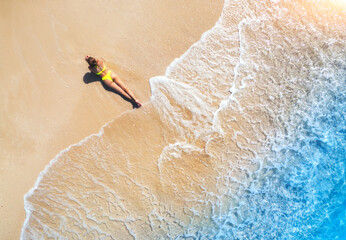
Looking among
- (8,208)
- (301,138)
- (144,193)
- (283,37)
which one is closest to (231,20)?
(283,37)

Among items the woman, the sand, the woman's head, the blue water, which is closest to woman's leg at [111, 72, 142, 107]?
the woman

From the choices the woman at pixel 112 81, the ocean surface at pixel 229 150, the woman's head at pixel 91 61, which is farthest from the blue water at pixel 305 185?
the woman's head at pixel 91 61

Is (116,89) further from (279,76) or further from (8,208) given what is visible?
(279,76)

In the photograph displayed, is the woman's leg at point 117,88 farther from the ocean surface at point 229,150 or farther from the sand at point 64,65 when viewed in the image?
the ocean surface at point 229,150

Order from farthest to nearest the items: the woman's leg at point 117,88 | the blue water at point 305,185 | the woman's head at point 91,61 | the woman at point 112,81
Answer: the blue water at point 305,185
the woman's leg at point 117,88
the woman at point 112,81
the woman's head at point 91,61

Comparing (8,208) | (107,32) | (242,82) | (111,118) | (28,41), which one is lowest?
(8,208)

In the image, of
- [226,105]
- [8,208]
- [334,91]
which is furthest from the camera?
[334,91]
